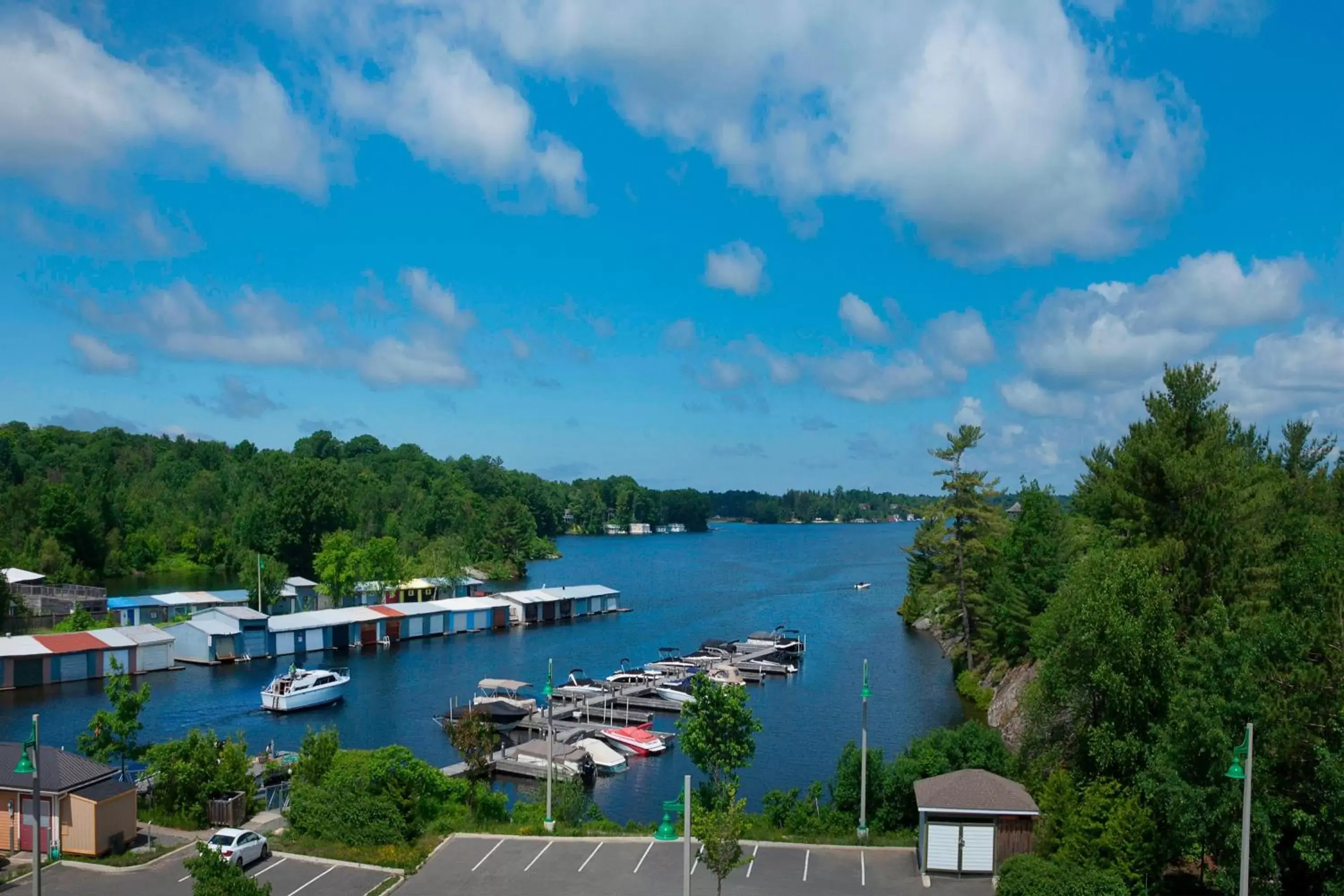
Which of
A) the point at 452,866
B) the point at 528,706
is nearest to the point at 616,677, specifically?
the point at 528,706

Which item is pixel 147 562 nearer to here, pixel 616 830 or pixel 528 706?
pixel 528 706

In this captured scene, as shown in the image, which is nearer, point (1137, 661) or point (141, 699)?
point (1137, 661)

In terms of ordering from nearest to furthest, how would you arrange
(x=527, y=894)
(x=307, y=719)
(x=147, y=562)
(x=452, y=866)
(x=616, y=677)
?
(x=527, y=894) < (x=452, y=866) < (x=307, y=719) < (x=616, y=677) < (x=147, y=562)

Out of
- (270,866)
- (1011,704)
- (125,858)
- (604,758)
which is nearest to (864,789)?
(270,866)

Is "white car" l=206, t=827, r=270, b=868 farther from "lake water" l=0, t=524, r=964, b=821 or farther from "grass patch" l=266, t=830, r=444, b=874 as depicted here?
"lake water" l=0, t=524, r=964, b=821

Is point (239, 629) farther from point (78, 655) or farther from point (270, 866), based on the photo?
point (270, 866)

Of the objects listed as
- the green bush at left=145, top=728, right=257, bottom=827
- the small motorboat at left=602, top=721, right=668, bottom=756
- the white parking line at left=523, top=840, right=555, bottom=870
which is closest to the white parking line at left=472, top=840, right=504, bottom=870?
the white parking line at left=523, top=840, right=555, bottom=870

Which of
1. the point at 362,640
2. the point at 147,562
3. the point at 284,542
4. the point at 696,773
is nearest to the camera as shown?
the point at 696,773
